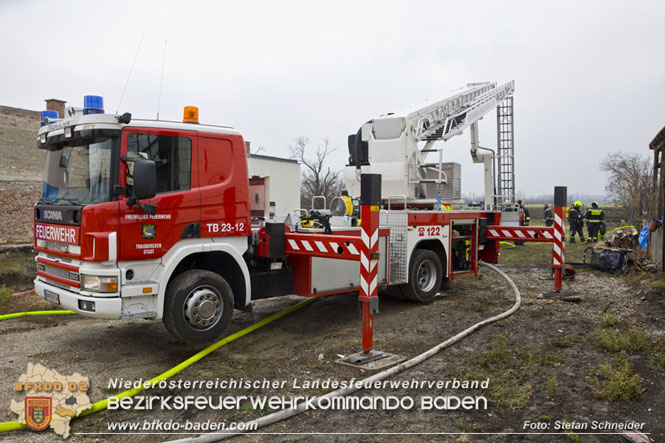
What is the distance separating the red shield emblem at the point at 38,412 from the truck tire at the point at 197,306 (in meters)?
1.41

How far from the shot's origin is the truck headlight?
17.0 feet

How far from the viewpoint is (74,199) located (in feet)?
17.9

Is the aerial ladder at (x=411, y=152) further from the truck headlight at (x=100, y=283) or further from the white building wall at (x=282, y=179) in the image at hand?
the white building wall at (x=282, y=179)

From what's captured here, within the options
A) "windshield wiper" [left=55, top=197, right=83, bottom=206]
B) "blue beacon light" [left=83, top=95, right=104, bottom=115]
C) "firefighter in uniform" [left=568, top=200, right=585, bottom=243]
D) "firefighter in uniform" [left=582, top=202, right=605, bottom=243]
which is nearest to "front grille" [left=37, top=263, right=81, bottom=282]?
"windshield wiper" [left=55, top=197, right=83, bottom=206]

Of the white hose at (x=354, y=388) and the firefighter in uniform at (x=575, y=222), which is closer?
the white hose at (x=354, y=388)

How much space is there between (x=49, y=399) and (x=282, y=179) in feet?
62.3

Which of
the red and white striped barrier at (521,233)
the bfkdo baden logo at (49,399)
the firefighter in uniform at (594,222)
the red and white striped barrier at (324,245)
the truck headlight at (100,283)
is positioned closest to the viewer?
the bfkdo baden logo at (49,399)

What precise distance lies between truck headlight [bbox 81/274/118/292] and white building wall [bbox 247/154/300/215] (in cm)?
1629

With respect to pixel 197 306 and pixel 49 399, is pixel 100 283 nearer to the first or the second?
pixel 197 306

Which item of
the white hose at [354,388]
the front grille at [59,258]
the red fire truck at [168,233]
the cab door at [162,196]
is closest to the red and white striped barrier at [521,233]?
the white hose at [354,388]

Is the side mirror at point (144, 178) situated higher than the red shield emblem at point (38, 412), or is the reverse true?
the side mirror at point (144, 178)

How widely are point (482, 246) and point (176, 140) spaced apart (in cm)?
651

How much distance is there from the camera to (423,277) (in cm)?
873

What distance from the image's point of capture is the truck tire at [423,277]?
27.3 feet
